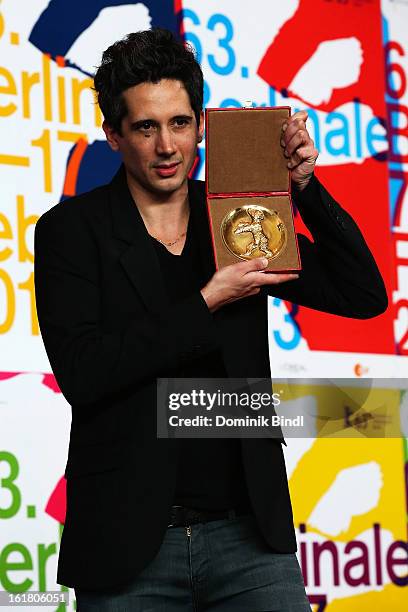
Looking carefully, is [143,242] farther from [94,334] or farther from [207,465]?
[207,465]

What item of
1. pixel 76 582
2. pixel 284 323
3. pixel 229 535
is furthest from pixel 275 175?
pixel 284 323

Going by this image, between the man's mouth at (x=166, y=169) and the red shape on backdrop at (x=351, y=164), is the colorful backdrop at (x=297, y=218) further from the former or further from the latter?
the man's mouth at (x=166, y=169)

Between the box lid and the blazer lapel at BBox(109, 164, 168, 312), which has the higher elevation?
the box lid

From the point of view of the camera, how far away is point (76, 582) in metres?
1.41

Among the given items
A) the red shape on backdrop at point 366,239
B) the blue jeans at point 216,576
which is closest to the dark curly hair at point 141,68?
the blue jeans at point 216,576

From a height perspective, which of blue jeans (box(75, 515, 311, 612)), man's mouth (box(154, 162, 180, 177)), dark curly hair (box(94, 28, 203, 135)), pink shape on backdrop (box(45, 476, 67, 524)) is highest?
dark curly hair (box(94, 28, 203, 135))

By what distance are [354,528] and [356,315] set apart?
159 cm

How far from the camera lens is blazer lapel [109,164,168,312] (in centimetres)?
145

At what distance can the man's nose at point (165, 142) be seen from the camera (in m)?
1.48

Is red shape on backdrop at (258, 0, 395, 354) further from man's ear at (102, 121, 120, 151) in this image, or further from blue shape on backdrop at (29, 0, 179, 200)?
man's ear at (102, 121, 120, 151)

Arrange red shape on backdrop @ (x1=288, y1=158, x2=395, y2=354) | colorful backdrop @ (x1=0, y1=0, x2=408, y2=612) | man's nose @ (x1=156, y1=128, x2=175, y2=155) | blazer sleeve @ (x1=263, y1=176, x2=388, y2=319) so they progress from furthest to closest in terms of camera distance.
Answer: red shape on backdrop @ (x1=288, y1=158, x2=395, y2=354)
colorful backdrop @ (x1=0, y1=0, x2=408, y2=612)
blazer sleeve @ (x1=263, y1=176, x2=388, y2=319)
man's nose @ (x1=156, y1=128, x2=175, y2=155)

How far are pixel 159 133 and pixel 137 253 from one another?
0.19 meters

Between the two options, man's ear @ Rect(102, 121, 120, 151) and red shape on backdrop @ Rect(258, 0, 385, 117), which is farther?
red shape on backdrop @ Rect(258, 0, 385, 117)

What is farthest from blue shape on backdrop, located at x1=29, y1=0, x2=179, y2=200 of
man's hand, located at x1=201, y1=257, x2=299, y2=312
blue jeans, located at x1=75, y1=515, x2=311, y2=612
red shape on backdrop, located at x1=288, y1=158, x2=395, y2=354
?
blue jeans, located at x1=75, y1=515, x2=311, y2=612
